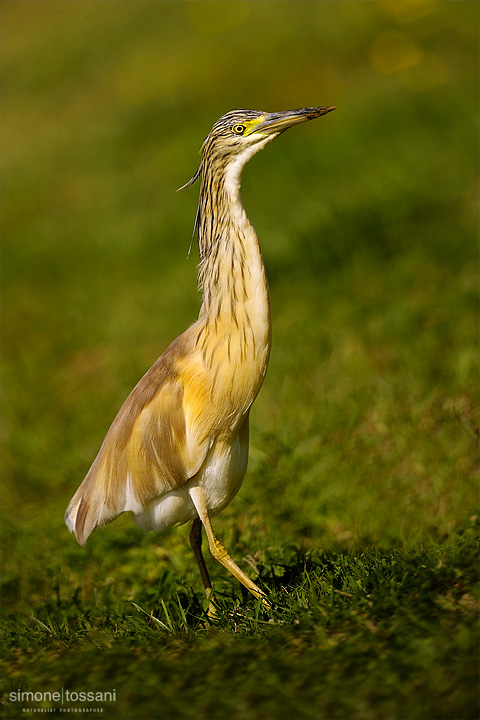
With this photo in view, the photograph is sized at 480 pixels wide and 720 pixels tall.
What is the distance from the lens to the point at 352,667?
2439 millimetres

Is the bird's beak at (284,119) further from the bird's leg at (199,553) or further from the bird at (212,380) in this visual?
the bird's leg at (199,553)

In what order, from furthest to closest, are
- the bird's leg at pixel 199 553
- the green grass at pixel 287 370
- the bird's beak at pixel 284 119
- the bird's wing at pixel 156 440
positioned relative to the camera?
the bird's leg at pixel 199 553 < the bird's wing at pixel 156 440 < the bird's beak at pixel 284 119 < the green grass at pixel 287 370

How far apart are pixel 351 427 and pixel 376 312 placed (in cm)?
138

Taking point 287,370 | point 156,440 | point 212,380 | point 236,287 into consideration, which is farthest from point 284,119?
point 287,370

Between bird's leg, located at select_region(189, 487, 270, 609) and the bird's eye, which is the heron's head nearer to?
the bird's eye

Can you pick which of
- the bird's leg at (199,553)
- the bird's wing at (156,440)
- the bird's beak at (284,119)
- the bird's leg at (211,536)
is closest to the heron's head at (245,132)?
the bird's beak at (284,119)

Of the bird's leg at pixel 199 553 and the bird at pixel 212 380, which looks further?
the bird's leg at pixel 199 553

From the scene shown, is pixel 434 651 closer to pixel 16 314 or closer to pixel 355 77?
pixel 16 314

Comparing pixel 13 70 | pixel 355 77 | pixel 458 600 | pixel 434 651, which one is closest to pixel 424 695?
pixel 434 651

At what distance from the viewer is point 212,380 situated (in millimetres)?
3160

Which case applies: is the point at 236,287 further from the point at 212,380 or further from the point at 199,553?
the point at 199,553

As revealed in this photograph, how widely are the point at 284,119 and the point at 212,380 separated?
1044 millimetres

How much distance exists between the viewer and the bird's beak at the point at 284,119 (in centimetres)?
301

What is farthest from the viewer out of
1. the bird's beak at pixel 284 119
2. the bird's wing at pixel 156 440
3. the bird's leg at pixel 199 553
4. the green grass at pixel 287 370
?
the bird's leg at pixel 199 553
